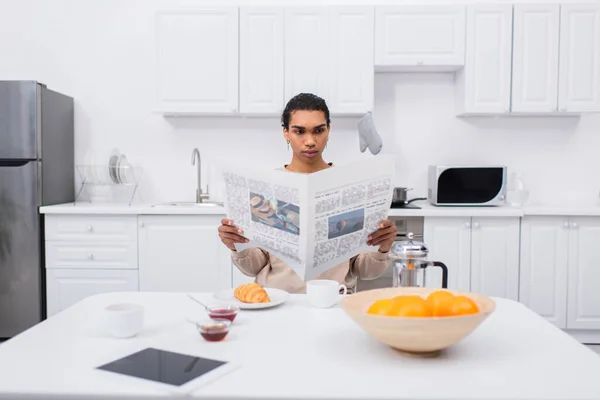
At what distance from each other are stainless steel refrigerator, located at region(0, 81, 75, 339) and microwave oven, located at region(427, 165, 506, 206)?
237cm

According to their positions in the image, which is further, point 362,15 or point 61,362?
point 362,15

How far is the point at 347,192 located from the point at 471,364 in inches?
23.1

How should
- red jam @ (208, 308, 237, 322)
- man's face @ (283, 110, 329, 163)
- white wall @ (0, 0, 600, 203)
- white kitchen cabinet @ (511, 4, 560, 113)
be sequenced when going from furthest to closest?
white wall @ (0, 0, 600, 203)
white kitchen cabinet @ (511, 4, 560, 113)
man's face @ (283, 110, 329, 163)
red jam @ (208, 308, 237, 322)

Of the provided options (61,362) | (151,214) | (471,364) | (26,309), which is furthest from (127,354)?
(26,309)

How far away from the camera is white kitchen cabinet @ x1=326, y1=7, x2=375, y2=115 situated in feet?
11.1

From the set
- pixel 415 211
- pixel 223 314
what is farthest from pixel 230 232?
pixel 415 211

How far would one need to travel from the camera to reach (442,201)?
3.38 metres

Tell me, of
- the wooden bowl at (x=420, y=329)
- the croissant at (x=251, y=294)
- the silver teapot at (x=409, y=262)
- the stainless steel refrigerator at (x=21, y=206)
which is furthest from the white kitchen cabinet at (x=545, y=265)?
the stainless steel refrigerator at (x=21, y=206)

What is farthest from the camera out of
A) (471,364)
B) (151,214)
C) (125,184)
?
(125,184)

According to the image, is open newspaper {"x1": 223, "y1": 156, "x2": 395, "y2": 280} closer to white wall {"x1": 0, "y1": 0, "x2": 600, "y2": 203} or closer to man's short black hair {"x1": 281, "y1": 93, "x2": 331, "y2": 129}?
man's short black hair {"x1": 281, "y1": 93, "x2": 331, "y2": 129}

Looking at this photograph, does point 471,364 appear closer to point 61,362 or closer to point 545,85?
point 61,362

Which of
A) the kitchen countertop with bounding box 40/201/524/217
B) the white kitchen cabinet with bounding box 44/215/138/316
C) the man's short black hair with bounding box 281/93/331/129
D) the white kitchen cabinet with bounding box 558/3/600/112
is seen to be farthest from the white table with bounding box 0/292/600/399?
the white kitchen cabinet with bounding box 558/3/600/112

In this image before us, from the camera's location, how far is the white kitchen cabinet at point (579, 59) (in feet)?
11.0

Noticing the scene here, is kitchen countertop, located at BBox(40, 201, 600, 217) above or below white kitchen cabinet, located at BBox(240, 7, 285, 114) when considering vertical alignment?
below
